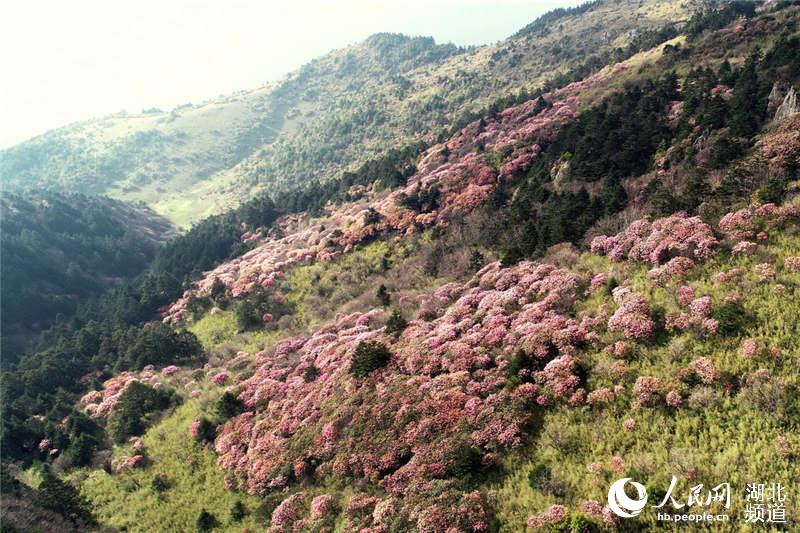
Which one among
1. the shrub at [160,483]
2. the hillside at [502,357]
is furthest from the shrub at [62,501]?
the shrub at [160,483]

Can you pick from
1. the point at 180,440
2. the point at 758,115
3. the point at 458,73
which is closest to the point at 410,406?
the point at 180,440

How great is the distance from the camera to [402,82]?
195 meters

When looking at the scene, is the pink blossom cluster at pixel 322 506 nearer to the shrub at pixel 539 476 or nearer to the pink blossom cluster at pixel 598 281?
the shrub at pixel 539 476

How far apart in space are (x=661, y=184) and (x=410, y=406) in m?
23.0

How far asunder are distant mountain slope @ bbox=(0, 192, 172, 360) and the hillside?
28081 millimetres

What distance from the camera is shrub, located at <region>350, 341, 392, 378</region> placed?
25250 mm

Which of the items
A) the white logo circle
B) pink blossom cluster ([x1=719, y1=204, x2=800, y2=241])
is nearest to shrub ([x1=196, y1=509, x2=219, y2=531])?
the white logo circle

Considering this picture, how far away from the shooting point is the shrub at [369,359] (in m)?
25.2

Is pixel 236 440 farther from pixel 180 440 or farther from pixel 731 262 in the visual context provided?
pixel 731 262

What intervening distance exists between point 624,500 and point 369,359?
15.3 metres

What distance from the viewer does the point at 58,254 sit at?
92.3m

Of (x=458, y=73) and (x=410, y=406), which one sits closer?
(x=410, y=406)
